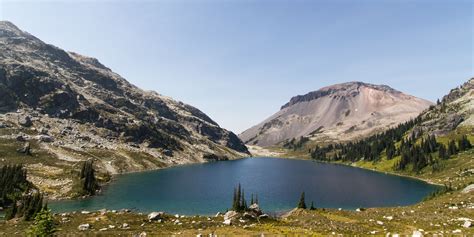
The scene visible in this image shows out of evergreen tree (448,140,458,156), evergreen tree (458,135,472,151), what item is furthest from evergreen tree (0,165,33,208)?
evergreen tree (458,135,472,151)

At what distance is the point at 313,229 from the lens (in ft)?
159

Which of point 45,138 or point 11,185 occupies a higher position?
point 45,138

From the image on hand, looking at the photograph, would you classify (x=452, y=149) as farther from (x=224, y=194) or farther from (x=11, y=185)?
(x=11, y=185)

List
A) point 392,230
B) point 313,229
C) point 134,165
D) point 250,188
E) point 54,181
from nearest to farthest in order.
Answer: point 392,230 < point 313,229 < point 54,181 < point 250,188 < point 134,165

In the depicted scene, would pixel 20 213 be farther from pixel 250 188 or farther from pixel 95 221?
pixel 250 188

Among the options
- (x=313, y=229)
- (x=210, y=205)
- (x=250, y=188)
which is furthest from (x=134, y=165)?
(x=313, y=229)

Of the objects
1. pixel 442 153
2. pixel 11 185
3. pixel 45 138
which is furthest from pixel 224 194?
pixel 442 153

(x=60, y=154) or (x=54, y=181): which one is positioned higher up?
(x=60, y=154)

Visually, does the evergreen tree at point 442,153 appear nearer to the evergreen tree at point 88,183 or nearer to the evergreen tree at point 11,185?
the evergreen tree at point 88,183

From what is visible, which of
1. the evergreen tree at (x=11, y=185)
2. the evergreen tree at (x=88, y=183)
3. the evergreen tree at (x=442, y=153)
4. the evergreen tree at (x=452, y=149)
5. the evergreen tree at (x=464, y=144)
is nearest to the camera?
the evergreen tree at (x=11, y=185)

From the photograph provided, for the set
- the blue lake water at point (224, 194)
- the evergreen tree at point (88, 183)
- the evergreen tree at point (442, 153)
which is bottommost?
the blue lake water at point (224, 194)

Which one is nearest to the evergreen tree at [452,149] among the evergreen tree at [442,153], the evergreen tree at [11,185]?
the evergreen tree at [442,153]

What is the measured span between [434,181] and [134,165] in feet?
539

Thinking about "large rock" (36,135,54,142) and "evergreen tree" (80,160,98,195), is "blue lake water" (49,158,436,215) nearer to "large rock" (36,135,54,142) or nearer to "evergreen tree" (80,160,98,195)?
"evergreen tree" (80,160,98,195)
